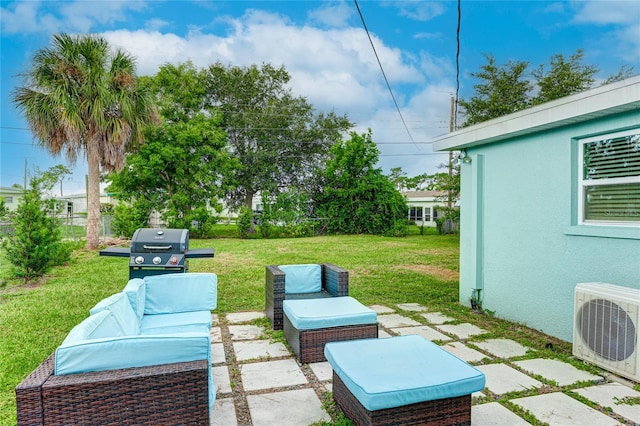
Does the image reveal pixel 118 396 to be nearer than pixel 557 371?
Yes

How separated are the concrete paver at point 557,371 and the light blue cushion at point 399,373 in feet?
3.98

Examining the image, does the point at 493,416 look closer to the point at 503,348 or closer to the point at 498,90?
the point at 503,348

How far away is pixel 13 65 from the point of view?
9.94 meters

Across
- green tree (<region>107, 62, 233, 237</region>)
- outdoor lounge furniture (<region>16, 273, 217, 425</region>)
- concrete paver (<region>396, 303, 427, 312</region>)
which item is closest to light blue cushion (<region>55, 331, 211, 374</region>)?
outdoor lounge furniture (<region>16, 273, 217, 425</region>)

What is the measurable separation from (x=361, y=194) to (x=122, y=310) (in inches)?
602

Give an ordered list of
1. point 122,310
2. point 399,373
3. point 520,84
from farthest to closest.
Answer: point 520,84 → point 122,310 → point 399,373

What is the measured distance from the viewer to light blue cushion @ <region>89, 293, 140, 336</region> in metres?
2.38

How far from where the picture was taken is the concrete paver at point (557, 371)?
9.72ft

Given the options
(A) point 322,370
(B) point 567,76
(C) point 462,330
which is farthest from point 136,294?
(B) point 567,76

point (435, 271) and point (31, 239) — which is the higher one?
point (31, 239)

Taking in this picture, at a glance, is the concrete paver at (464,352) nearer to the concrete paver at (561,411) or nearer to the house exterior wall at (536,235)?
the concrete paver at (561,411)

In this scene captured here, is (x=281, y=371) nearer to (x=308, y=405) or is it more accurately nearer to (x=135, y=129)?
(x=308, y=405)

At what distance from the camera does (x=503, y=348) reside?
12.1 ft

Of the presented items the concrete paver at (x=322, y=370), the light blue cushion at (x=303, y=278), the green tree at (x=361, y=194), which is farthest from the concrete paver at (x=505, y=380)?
the green tree at (x=361, y=194)
